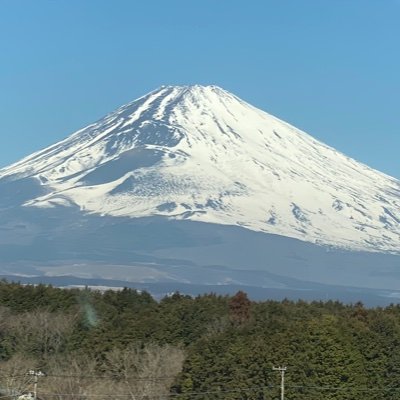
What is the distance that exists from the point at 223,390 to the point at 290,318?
14.5m

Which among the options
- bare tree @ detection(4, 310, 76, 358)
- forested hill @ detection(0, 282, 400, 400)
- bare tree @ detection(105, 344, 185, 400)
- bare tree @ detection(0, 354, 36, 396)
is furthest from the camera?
bare tree @ detection(4, 310, 76, 358)

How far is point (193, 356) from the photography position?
5016 cm

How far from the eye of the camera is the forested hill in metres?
48.9

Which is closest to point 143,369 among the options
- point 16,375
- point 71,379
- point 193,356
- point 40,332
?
point 193,356

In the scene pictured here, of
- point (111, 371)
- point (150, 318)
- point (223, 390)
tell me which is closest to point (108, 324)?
point (150, 318)

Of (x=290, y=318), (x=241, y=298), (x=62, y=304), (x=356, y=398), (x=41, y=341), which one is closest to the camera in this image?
(x=356, y=398)

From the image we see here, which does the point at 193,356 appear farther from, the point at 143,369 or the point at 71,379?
the point at 71,379

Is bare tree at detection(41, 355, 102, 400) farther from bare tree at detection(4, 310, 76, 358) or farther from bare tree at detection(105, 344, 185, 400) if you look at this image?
bare tree at detection(4, 310, 76, 358)

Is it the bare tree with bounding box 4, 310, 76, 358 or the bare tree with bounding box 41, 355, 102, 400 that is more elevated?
the bare tree with bounding box 4, 310, 76, 358

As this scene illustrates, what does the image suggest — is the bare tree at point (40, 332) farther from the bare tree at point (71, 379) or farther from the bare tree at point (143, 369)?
the bare tree at point (143, 369)

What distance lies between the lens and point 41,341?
59344 millimetres

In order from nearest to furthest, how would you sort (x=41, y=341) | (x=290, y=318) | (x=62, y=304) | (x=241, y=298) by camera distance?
(x=41, y=341) < (x=290, y=318) < (x=62, y=304) < (x=241, y=298)

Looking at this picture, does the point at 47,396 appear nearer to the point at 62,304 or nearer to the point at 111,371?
the point at 111,371

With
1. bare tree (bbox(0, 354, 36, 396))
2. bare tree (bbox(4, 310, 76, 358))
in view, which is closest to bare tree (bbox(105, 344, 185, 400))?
bare tree (bbox(0, 354, 36, 396))
